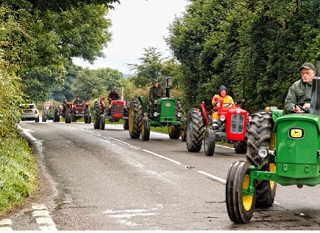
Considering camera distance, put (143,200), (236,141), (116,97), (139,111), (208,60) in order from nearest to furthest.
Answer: (143,200), (236,141), (139,111), (116,97), (208,60)

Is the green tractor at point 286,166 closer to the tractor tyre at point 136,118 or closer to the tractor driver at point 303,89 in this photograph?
the tractor driver at point 303,89

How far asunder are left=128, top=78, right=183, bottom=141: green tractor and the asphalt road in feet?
21.1

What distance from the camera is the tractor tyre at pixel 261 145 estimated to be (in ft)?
29.1

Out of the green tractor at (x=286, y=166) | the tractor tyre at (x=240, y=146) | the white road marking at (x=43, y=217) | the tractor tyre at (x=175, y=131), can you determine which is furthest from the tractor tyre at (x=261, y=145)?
the tractor tyre at (x=175, y=131)

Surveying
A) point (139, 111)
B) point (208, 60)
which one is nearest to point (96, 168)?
point (139, 111)

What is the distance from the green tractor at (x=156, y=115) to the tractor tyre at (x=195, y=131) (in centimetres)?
415

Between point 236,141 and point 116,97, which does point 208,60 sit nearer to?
point 116,97

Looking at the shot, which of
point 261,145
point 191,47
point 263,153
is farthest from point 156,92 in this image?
point 191,47

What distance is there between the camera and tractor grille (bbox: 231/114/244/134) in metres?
17.8

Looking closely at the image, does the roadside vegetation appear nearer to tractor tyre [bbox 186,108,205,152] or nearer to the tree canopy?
the tree canopy

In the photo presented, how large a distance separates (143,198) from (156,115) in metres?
14.1

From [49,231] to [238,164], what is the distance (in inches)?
99.4

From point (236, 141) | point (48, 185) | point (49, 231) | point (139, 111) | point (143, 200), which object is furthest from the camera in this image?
point (139, 111)

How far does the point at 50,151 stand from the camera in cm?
1922
